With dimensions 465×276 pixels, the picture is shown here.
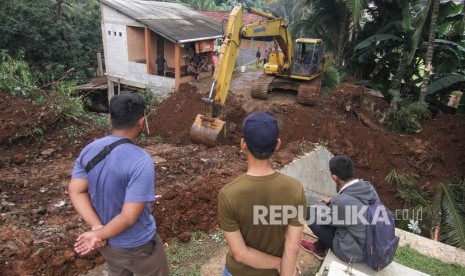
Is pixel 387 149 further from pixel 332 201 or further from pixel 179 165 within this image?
pixel 332 201

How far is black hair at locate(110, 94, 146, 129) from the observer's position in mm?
2131

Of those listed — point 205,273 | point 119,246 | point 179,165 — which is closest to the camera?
point 119,246

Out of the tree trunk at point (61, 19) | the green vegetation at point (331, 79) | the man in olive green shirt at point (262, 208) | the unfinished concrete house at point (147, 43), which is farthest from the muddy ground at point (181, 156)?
the tree trunk at point (61, 19)

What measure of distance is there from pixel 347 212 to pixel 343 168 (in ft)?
1.43

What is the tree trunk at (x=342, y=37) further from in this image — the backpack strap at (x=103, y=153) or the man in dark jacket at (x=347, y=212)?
the backpack strap at (x=103, y=153)

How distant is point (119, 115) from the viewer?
2150 millimetres

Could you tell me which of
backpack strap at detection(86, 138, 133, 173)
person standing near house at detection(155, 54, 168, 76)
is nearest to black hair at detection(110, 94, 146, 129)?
backpack strap at detection(86, 138, 133, 173)

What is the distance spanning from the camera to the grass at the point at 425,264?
13.5 feet

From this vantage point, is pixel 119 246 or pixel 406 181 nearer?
pixel 119 246

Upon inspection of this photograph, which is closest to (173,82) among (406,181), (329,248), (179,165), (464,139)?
Result: (179,165)

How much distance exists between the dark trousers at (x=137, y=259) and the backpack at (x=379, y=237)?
201 centimetres

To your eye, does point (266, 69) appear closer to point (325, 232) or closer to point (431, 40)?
point (431, 40)

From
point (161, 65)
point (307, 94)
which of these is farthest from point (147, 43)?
point (307, 94)

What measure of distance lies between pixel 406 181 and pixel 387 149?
1172 mm
